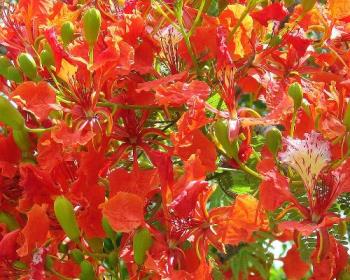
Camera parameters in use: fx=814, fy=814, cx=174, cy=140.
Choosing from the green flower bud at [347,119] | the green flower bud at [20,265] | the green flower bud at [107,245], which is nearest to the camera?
the green flower bud at [347,119]

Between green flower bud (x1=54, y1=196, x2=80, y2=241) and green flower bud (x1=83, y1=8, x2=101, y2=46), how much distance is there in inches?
13.8

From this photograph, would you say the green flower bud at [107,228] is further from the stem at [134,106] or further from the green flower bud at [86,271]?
the stem at [134,106]

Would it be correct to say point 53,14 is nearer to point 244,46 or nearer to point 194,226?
point 244,46

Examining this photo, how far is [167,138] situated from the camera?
188cm

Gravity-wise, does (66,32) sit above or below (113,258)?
above

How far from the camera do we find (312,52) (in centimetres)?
197

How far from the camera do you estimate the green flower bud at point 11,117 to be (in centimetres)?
185

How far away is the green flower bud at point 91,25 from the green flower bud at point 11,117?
24cm

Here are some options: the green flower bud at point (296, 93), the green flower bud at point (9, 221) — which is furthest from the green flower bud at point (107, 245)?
the green flower bud at point (296, 93)

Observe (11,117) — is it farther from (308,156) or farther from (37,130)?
(308,156)

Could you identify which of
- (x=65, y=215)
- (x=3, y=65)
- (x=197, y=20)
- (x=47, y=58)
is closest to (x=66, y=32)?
(x=47, y=58)

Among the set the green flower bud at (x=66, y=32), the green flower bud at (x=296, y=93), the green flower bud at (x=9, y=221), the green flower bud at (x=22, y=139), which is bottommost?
the green flower bud at (x=9, y=221)

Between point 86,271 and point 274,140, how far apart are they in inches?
19.7

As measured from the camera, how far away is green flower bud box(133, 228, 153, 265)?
1.63 m
